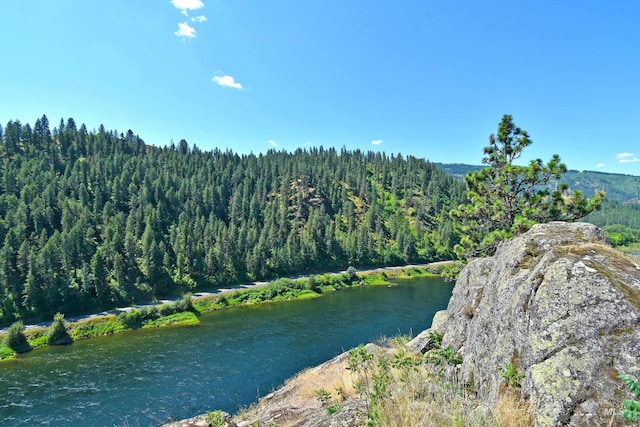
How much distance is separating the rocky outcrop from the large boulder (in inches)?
0.7

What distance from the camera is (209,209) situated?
15262cm

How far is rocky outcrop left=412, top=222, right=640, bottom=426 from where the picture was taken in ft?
22.1

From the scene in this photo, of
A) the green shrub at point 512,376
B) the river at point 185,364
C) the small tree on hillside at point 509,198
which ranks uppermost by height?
the small tree on hillside at point 509,198

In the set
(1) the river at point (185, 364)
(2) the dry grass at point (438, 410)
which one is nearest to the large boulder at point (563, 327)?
(2) the dry grass at point (438, 410)

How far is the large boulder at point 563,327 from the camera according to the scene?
6.74 m

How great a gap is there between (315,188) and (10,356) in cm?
Answer: 13834

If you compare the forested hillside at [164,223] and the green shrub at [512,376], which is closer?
the green shrub at [512,376]

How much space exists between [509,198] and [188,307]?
72.2m

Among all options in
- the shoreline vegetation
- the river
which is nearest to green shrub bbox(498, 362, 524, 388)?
the river

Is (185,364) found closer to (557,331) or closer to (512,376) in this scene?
(512,376)

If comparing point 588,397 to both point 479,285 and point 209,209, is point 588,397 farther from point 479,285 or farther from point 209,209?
point 209,209

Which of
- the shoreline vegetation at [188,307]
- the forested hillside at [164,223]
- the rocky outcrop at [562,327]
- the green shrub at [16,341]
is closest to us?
the rocky outcrop at [562,327]

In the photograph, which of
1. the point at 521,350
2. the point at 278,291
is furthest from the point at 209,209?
the point at 521,350

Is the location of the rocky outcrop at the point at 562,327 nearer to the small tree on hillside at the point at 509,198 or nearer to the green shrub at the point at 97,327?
the small tree on hillside at the point at 509,198
